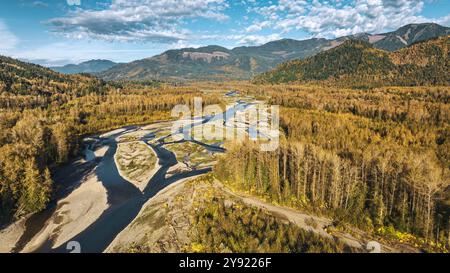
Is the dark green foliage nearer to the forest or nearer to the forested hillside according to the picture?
the forest

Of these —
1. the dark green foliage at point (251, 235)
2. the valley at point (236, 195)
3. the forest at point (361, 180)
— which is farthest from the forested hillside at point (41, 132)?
the forest at point (361, 180)

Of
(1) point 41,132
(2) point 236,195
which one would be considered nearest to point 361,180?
(2) point 236,195

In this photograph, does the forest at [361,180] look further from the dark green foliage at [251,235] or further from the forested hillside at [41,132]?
the forested hillside at [41,132]

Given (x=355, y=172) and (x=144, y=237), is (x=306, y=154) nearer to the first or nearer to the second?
(x=355, y=172)

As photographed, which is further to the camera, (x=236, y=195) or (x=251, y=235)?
(x=236, y=195)


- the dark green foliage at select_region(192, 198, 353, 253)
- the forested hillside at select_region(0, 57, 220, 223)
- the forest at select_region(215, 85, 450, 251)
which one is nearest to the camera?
the dark green foliage at select_region(192, 198, 353, 253)

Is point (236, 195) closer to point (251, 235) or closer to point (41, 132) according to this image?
point (251, 235)

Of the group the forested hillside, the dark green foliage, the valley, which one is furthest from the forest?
the forested hillside

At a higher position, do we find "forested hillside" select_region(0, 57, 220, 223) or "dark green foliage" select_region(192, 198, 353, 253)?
"forested hillside" select_region(0, 57, 220, 223)

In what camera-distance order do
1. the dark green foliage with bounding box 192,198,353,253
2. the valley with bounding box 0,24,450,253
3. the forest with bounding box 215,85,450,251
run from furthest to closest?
the forest with bounding box 215,85,450,251 < the valley with bounding box 0,24,450,253 < the dark green foliage with bounding box 192,198,353,253

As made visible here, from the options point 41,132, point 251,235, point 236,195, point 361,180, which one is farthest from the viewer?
point 41,132
